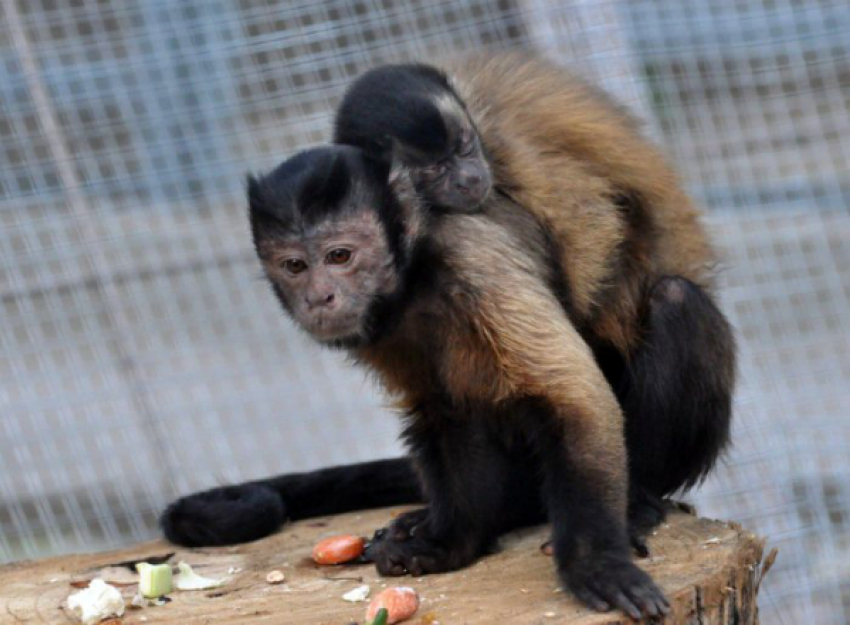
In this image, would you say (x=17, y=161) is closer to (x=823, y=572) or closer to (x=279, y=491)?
(x=279, y=491)

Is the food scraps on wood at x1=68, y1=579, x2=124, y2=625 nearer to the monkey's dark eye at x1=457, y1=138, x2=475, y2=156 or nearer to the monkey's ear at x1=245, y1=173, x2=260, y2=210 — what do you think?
the monkey's ear at x1=245, y1=173, x2=260, y2=210

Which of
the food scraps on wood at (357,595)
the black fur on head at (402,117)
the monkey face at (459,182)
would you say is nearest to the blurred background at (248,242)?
the black fur on head at (402,117)

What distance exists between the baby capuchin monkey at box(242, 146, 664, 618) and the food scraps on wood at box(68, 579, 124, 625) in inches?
32.6

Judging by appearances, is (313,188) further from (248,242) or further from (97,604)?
(248,242)

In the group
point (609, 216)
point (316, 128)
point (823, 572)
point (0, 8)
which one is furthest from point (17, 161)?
point (823, 572)

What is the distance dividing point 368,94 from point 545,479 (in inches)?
52.1

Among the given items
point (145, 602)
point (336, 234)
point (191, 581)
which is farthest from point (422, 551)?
point (336, 234)

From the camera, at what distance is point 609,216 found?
15.1 feet

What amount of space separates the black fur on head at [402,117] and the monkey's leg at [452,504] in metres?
0.93

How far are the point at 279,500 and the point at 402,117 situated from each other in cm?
155

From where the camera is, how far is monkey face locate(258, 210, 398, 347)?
411cm

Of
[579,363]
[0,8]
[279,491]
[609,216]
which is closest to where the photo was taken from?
[579,363]

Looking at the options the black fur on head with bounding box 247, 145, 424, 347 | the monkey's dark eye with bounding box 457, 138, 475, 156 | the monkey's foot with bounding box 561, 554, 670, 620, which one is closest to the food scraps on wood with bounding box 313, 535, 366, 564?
the black fur on head with bounding box 247, 145, 424, 347

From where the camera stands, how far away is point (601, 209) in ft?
15.1
